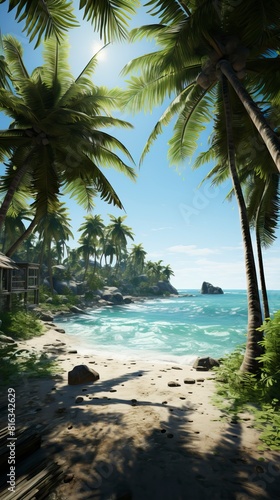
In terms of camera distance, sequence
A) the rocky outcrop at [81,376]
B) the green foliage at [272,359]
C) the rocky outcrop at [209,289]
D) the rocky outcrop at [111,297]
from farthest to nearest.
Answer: the rocky outcrop at [209,289], the rocky outcrop at [111,297], the rocky outcrop at [81,376], the green foliage at [272,359]

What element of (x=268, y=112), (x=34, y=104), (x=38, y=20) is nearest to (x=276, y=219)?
(x=268, y=112)

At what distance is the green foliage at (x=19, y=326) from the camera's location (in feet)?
41.0

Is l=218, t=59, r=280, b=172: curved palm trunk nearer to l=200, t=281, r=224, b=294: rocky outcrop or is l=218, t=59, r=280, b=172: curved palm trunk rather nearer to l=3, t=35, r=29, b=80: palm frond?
l=3, t=35, r=29, b=80: palm frond

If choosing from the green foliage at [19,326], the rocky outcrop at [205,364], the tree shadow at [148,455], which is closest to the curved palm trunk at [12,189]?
the green foliage at [19,326]

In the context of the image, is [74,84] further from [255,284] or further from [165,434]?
[165,434]

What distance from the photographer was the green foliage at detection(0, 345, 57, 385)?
267 inches

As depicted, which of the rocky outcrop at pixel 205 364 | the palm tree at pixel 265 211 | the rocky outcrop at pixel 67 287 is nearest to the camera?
the rocky outcrop at pixel 205 364

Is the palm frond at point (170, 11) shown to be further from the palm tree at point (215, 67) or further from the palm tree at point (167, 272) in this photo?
the palm tree at point (167, 272)

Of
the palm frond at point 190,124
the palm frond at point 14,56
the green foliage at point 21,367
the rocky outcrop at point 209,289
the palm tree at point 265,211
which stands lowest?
the rocky outcrop at point 209,289

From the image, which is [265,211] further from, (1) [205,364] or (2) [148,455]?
(2) [148,455]

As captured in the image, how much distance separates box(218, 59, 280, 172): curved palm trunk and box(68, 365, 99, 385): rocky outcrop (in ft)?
22.1

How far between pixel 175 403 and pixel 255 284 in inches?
129

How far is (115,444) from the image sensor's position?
3461 millimetres

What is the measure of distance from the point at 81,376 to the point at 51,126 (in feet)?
28.1
